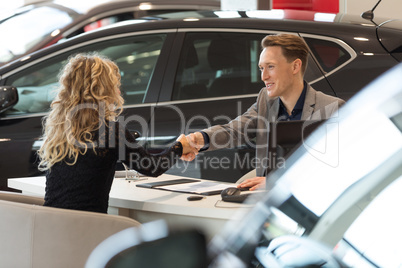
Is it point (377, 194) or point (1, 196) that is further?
point (1, 196)

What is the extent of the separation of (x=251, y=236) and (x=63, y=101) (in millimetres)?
1470

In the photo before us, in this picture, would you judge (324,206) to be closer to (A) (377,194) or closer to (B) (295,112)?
(A) (377,194)

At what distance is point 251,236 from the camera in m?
0.91

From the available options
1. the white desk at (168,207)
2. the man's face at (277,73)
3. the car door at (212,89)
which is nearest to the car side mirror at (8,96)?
the car door at (212,89)

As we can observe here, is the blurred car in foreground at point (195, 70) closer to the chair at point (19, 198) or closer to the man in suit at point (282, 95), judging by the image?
the man in suit at point (282, 95)

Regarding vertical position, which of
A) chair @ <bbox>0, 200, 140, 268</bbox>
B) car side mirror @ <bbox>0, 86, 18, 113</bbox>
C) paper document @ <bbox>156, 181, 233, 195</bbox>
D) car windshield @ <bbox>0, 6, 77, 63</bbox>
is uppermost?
car windshield @ <bbox>0, 6, 77, 63</bbox>

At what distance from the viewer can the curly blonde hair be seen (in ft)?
7.01

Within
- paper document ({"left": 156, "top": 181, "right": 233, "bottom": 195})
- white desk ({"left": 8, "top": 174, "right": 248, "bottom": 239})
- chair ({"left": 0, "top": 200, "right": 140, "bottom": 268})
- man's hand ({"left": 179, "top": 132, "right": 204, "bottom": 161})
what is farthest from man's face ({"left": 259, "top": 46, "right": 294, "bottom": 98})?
chair ({"left": 0, "top": 200, "right": 140, "bottom": 268})

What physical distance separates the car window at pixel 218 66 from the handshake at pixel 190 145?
60cm

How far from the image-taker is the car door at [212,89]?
3213 millimetres

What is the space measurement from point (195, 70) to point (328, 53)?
74cm

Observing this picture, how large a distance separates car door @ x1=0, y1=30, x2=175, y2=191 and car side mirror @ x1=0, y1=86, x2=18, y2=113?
210 mm

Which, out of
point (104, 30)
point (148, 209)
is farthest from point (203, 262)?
point (104, 30)

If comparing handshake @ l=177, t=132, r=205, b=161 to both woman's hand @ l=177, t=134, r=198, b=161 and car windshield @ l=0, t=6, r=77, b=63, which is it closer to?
woman's hand @ l=177, t=134, r=198, b=161
